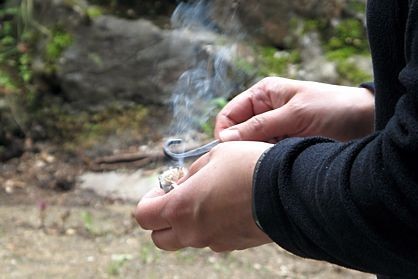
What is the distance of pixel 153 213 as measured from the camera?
926 mm

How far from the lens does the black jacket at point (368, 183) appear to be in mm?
647

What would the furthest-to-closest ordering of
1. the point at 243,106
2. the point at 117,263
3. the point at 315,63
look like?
the point at 315,63 < the point at 117,263 < the point at 243,106

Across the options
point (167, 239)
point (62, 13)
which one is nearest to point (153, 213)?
point (167, 239)

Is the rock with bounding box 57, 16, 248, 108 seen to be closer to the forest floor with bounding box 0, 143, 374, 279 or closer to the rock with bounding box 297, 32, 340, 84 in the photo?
the rock with bounding box 297, 32, 340, 84

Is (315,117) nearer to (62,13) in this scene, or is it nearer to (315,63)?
(315,63)

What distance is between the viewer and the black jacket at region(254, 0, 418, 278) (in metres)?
0.65

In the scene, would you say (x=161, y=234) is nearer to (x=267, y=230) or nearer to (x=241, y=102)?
(x=267, y=230)

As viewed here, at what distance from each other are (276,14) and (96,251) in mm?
1570

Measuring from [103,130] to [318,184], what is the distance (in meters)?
2.53

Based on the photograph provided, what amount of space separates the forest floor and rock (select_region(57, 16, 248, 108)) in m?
0.65

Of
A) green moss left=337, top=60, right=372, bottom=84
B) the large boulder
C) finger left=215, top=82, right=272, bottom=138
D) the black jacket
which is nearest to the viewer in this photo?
the black jacket

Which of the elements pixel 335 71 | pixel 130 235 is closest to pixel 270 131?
pixel 130 235

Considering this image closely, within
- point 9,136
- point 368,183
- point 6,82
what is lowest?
point 9,136

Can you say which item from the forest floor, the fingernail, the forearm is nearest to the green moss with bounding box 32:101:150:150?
the forest floor
